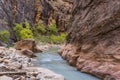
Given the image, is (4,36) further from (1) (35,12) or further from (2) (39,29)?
(1) (35,12)

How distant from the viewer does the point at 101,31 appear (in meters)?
16.8

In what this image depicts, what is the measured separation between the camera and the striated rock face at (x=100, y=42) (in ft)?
48.1

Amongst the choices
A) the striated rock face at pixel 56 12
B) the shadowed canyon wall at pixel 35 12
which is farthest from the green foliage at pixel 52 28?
the striated rock face at pixel 56 12

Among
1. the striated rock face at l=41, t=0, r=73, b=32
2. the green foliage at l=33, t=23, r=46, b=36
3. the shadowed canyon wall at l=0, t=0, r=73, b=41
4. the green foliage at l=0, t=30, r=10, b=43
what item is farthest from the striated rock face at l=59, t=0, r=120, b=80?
the striated rock face at l=41, t=0, r=73, b=32

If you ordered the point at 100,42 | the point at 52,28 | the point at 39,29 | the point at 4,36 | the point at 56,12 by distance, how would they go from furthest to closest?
the point at 56,12 → the point at 52,28 → the point at 39,29 → the point at 4,36 → the point at 100,42

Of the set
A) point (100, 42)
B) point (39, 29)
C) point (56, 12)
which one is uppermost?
point (56, 12)

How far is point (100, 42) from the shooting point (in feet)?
54.4

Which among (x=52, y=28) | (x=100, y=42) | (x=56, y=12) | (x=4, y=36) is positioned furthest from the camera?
(x=56, y=12)

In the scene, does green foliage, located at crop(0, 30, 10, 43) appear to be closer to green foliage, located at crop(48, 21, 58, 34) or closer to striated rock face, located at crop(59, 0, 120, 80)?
striated rock face, located at crop(59, 0, 120, 80)

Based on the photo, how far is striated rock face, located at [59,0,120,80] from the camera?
14.6 meters

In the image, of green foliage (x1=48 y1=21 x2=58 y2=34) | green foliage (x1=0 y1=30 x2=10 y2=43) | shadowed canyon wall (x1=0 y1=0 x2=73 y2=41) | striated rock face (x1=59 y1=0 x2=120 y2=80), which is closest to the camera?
striated rock face (x1=59 y1=0 x2=120 y2=80)

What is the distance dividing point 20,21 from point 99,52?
Result: 44.9 meters

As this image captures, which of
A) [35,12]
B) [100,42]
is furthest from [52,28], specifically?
[100,42]

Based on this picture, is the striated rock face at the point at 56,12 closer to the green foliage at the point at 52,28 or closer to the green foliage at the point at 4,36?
the green foliage at the point at 52,28
